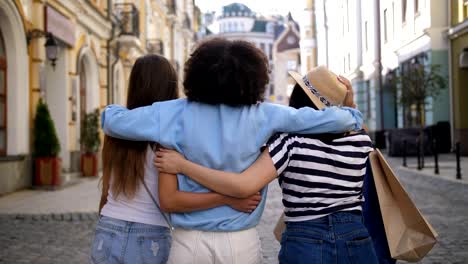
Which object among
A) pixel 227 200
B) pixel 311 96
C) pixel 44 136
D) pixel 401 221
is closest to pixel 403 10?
pixel 44 136

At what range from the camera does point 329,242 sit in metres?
2.38

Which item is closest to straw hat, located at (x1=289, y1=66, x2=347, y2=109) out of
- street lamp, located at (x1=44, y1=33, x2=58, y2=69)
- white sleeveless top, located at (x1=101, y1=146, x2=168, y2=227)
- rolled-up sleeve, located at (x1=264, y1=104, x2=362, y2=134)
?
rolled-up sleeve, located at (x1=264, y1=104, x2=362, y2=134)

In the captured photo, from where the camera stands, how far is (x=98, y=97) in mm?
20281

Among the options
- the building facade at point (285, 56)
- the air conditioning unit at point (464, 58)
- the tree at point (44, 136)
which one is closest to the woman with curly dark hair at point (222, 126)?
the tree at point (44, 136)

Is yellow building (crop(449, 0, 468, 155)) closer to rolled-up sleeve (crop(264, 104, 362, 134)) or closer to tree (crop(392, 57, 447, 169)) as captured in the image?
tree (crop(392, 57, 447, 169))

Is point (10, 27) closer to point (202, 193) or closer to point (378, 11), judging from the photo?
point (202, 193)

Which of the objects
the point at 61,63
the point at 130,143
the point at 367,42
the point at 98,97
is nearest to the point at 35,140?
the point at 61,63

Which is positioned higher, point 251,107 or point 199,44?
point 199,44

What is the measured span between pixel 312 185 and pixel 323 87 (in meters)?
0.39

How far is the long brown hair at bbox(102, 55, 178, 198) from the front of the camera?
2.72 metres

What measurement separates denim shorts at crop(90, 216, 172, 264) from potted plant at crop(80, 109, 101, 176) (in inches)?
569

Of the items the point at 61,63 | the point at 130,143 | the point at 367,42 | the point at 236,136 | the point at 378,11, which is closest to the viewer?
the point at 236,136

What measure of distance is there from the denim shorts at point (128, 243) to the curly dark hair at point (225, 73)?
695 mm

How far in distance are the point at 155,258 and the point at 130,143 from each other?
49cm
